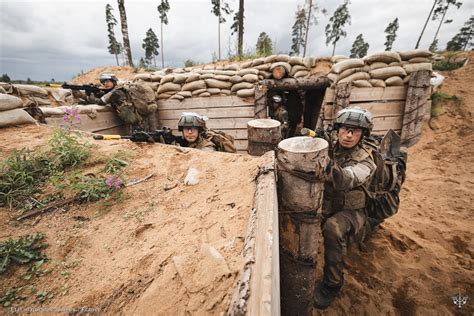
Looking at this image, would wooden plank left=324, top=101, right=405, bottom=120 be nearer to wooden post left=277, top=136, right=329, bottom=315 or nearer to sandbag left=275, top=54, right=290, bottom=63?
sandbag left=275, top=54, right=290, bottom=63

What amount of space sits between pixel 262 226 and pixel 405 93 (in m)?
5.53

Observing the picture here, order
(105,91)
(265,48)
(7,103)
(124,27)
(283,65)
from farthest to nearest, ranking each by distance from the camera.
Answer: (124,27) < (265,48) < (105,91) < (283,65) < (7,103)

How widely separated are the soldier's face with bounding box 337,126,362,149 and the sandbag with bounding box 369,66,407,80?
11.5ft

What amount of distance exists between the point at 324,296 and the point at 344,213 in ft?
2.81

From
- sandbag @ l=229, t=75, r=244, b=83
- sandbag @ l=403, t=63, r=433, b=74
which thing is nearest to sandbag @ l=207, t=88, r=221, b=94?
sandbag @ l=229, t=75, r=244, b=83

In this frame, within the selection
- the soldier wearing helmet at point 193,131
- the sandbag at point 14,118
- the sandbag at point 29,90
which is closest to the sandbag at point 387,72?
the soldier wearing helmet at point 193,131

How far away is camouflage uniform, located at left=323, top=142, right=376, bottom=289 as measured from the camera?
6.63 feet

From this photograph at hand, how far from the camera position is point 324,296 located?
2.10 metres

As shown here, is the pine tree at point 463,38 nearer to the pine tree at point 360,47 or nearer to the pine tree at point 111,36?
the pine tree at point 360,47

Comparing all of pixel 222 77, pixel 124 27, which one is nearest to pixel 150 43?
pixel 124 27

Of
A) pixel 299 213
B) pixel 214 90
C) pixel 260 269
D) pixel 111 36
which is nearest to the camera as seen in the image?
pixel 260 269

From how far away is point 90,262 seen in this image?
1.14m

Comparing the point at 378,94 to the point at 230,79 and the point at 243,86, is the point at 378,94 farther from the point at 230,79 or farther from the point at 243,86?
the point at 230,79

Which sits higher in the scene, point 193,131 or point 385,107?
point 385,107
